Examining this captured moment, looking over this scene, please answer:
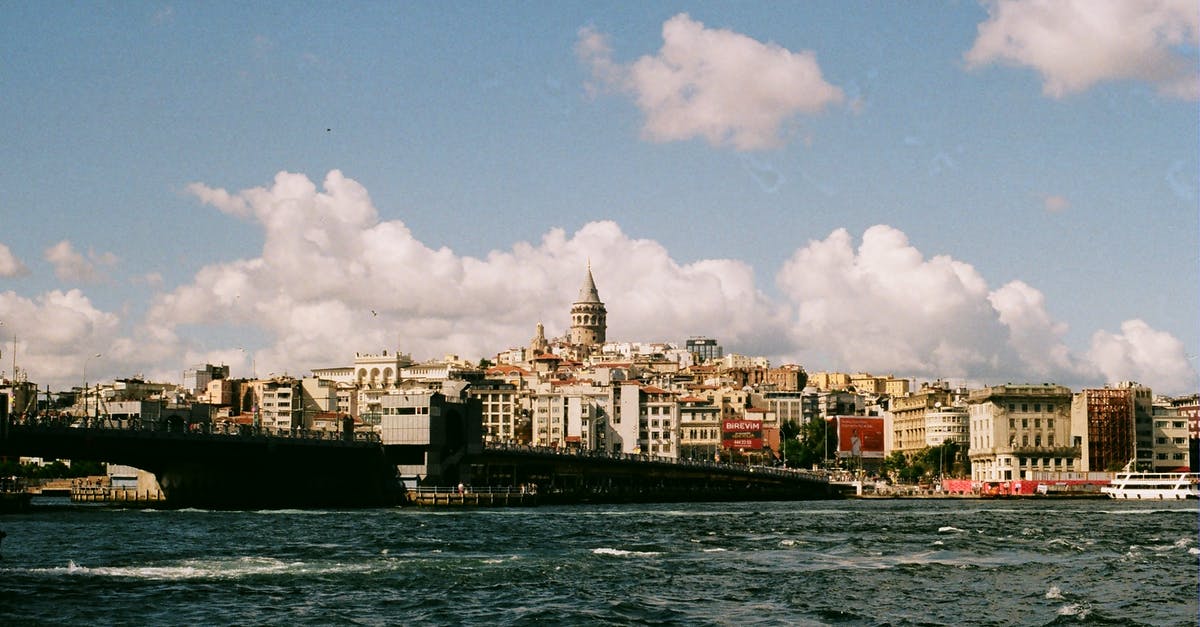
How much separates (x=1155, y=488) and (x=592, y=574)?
405ft

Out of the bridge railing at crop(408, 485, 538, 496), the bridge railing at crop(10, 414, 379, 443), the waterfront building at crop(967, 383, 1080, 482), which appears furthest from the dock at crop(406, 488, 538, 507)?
the waterfront building at crop(967, 383, 1080, 482)

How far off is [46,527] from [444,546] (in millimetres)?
26114

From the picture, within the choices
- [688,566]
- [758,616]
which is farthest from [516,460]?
[758,616]

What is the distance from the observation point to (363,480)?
132 m

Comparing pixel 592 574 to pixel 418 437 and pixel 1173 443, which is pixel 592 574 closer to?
pixel 418 437

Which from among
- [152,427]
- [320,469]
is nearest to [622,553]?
[152,427]

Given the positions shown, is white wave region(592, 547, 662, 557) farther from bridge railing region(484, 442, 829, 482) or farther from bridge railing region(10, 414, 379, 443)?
bridge railing region(484, 442, 829, 482)

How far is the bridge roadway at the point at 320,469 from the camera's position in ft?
358

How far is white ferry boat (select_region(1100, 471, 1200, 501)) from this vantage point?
526ft

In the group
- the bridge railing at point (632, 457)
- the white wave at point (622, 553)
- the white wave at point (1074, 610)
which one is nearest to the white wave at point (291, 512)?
the bridge railing at point (632, 457)

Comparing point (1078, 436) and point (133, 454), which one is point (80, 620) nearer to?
point (133, 454)

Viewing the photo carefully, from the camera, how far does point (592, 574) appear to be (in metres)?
53.2

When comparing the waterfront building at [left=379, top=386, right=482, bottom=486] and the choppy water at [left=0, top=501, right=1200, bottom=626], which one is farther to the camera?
the waterfront building at [left=379, top=386, right=482, bottom=486]

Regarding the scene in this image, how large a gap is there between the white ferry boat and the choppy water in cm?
7843
